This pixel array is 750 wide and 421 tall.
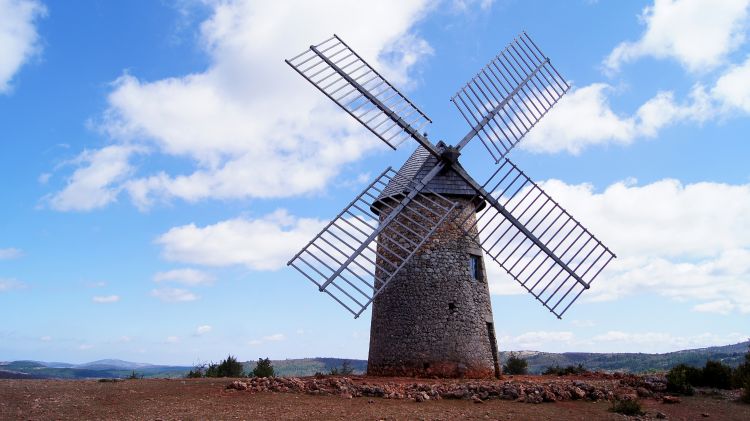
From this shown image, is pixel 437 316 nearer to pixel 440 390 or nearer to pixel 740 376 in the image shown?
pixel 440 390

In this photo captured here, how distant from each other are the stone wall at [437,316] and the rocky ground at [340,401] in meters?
3.30

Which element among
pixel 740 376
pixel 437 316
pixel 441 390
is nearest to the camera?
pixel 441 390

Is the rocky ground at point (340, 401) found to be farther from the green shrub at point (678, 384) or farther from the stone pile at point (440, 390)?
the green shrub at point (678, 384)

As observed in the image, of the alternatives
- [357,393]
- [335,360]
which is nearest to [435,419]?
[357,393]

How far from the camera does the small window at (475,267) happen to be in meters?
18.0

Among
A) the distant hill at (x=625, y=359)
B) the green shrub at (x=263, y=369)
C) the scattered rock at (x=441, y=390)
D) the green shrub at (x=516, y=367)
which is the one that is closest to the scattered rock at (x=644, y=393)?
the scattered rock at (x=441, y=390)

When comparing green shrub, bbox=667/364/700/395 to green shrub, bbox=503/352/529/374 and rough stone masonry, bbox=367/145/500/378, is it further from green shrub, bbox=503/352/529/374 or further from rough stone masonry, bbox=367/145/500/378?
green shrub, bbox=503/352/529/374

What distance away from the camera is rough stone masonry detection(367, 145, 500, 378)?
16.7 m

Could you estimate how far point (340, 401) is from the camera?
12.0 m

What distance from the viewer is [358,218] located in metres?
16.7

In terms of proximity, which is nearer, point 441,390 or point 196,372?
point 441,390

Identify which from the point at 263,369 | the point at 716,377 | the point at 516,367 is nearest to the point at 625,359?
the point at 516,367

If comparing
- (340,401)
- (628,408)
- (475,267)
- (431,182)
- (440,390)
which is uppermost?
(431,182)

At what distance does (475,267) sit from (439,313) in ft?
7.40
